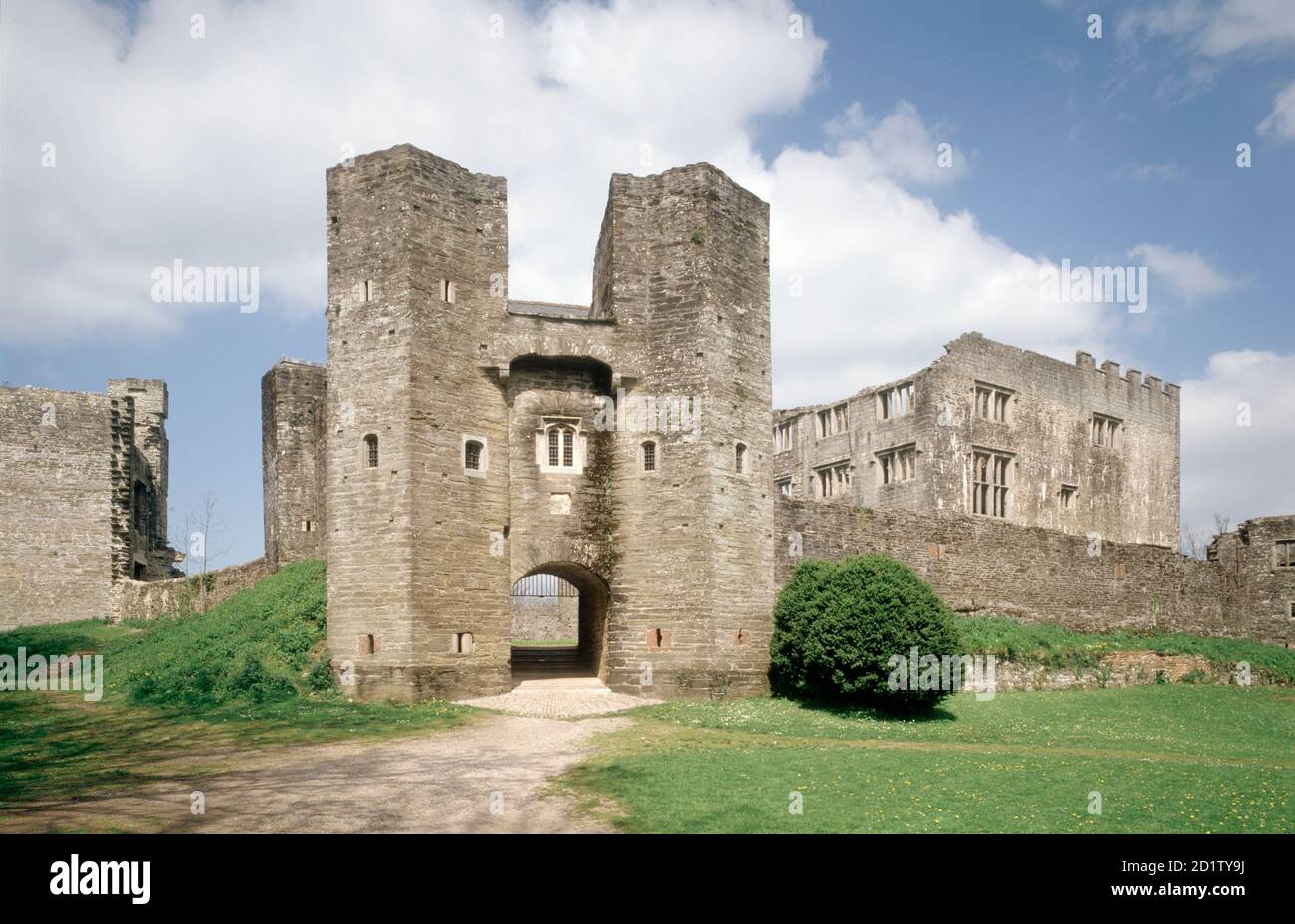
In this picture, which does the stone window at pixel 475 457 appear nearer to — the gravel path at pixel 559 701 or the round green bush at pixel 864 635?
the gravel path at pixel 559 701

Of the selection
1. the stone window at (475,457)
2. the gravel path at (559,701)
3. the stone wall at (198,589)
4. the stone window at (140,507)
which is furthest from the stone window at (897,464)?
the stone window at (140,507)

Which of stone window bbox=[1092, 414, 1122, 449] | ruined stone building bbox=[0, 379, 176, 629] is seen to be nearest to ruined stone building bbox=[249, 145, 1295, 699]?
ruined stone building bbox=[0, 379, 176, 629]

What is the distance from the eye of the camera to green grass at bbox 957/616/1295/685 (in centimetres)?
3003

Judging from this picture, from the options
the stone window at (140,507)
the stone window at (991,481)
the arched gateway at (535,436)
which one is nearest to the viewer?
the arched gateway at (535,436)

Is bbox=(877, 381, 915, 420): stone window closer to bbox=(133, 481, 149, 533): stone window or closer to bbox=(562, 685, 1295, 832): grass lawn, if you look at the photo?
bbox=(562, 685, 1295, 832): grass lawn

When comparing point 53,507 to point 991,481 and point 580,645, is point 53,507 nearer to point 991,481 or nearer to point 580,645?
point 580,645

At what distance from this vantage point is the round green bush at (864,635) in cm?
2273

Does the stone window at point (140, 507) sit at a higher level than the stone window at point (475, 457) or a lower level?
lower

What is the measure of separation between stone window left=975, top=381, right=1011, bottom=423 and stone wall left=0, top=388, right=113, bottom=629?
34.6 m

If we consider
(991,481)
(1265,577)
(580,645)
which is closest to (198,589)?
(580,645)

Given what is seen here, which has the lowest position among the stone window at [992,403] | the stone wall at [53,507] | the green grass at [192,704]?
the green grass at [192,704]

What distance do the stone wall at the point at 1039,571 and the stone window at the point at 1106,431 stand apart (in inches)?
328

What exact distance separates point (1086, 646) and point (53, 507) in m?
35.5

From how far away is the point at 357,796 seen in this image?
1285 centimetres
